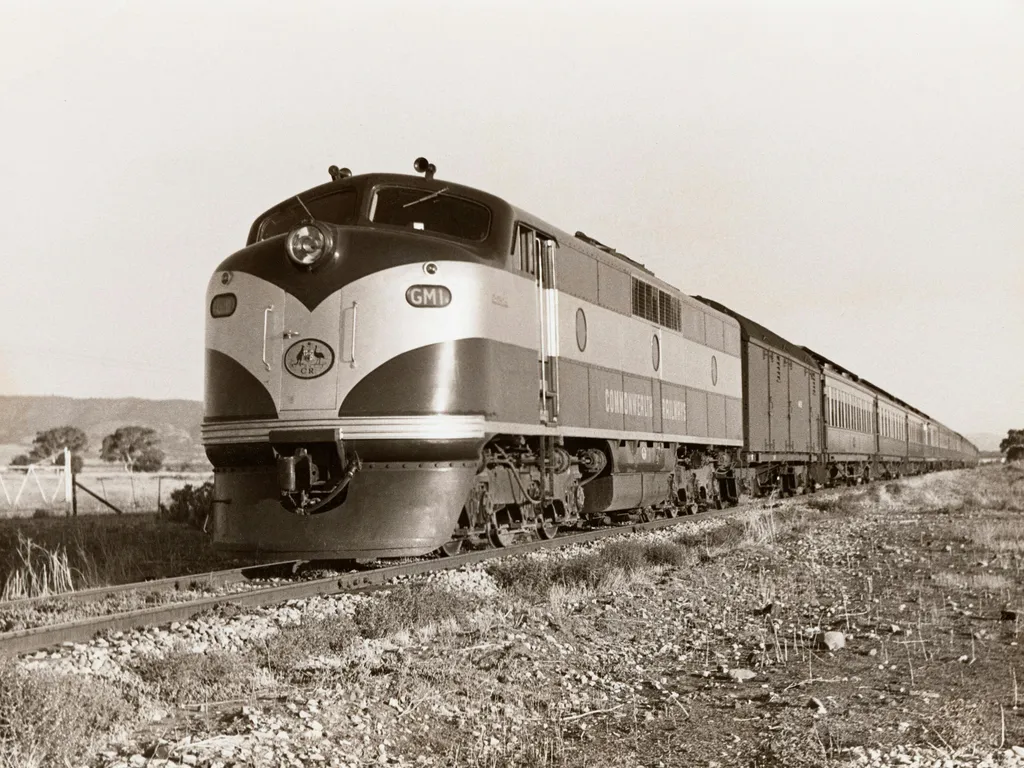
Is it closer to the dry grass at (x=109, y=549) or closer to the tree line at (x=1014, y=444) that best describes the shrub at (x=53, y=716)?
the dry grass at (x=109, y=549)

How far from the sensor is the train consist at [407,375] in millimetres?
8898

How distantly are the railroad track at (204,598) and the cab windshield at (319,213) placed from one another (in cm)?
353

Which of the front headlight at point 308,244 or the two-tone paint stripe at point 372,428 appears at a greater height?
the front headlight at point 308,244

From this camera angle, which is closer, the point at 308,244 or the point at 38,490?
the point at 308,244

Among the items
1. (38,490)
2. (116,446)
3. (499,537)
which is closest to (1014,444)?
(116,446)

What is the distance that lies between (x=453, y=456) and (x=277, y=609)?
7.05 ft

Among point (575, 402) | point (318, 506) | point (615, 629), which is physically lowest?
point (615, 629)

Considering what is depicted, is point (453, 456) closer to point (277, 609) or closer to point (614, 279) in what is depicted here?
point (277, 609)

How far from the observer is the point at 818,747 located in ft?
14.4

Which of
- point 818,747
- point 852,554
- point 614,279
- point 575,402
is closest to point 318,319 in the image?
point 575,402

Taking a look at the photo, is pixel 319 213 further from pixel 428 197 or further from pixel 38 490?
pixel 38 490

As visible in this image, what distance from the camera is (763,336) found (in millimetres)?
23547

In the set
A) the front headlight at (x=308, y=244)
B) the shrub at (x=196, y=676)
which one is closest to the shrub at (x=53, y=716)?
the shrub at (x=196, y=676)

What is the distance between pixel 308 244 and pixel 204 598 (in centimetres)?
333
